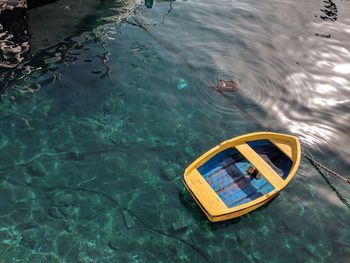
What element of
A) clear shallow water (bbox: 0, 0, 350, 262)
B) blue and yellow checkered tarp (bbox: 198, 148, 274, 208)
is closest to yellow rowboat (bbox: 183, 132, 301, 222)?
blue and yellow checkered tarp (bbox: 198, 148, 274, 208)

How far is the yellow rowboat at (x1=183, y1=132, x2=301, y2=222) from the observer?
659 inches

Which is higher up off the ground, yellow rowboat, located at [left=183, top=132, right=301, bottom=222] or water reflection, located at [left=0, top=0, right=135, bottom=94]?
water reflection, located at [left=0, top=0, right=135, bottom=94]

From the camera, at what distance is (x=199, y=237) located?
1688 centimetres

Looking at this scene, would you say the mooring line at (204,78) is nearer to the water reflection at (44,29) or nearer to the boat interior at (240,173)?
the boat interior at (240,173)

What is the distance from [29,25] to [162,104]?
14277 millimetres

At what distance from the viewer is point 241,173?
18.8 meters

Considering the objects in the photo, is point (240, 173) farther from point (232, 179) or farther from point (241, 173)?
point (232, 179)

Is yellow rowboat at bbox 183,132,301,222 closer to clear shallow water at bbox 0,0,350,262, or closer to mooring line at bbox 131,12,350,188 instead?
clear shallow water at bbox 0,0,350,262

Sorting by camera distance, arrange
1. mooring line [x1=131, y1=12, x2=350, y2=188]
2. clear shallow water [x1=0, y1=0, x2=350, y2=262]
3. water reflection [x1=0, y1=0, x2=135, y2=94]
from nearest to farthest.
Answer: clear shallow water [x1=0, y1=0, x2=350, y2=262] → mooring line [x1=131, y1=12, x2=350, y2=188] → water reflection [x1=0, y1=0, x2=135, y2=94]

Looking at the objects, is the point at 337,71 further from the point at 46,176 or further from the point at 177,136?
the point at 46,176

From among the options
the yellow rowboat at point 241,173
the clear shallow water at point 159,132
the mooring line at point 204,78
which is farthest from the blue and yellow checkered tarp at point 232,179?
the mooring line at point 204,78

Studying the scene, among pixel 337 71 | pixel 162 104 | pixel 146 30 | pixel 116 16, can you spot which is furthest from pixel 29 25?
pixel 337 71

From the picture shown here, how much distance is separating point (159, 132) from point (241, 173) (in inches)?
228

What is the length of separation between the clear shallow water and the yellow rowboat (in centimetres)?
129
